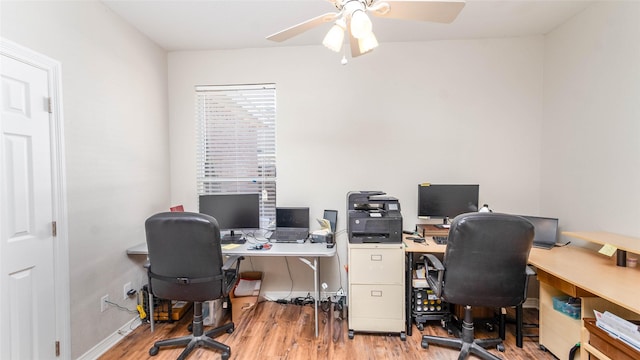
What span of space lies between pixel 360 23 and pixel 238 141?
6.58ft

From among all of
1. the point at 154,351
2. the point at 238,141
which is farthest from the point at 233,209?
the point at 154,351

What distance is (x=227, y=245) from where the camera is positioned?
226cm

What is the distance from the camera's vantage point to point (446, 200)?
236 centimetres

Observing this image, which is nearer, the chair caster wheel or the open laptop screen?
the chair caster wheel

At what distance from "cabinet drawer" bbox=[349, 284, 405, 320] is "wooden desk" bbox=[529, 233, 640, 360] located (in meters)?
1.05

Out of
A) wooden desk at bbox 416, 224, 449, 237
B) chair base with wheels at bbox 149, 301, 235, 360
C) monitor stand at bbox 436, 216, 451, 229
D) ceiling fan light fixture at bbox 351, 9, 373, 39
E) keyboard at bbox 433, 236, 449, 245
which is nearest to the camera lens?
ceiling fan light fixture at bbox 351, 9, 373, 39

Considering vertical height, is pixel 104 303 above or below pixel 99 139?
below

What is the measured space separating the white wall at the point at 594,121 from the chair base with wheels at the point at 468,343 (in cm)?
130

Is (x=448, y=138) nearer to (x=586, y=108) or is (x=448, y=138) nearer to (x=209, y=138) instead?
(x=586, y=108)

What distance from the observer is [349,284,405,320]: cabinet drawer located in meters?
2.02

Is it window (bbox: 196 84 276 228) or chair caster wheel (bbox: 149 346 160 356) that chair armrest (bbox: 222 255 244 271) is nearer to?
window (bbox: 196 84 276 228)

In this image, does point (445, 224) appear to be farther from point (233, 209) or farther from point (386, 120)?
point (233, 209)

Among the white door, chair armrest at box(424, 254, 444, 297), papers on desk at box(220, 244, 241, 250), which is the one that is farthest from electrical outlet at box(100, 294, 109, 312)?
chair armrest at box(424, 254, 444, 297)

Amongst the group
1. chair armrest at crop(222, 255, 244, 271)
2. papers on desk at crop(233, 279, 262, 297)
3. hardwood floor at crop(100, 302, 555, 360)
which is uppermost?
chair armrest at crop(222, 255, 244, 271)
